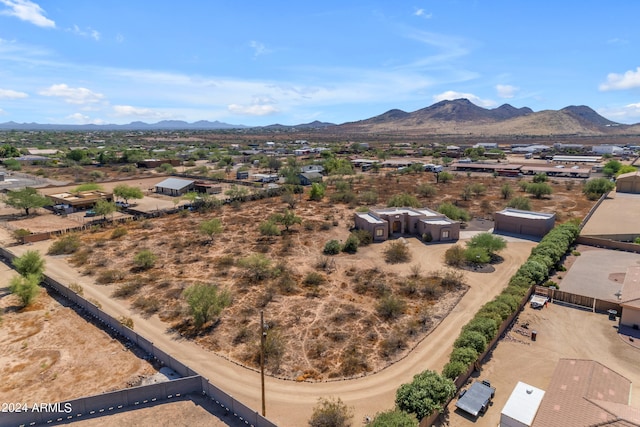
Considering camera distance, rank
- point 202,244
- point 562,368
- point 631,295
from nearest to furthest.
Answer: point 562,368 → point 631,295 → point 202,244

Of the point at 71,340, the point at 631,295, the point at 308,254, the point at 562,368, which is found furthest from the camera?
the point at 308,254

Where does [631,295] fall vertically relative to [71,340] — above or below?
above

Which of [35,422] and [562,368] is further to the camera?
[562,368]

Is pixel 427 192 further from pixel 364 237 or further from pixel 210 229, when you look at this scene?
pixel 210 229

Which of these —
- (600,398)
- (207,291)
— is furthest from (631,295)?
(207,291)

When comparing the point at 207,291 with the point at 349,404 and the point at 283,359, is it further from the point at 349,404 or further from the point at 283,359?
the point at 349,404
